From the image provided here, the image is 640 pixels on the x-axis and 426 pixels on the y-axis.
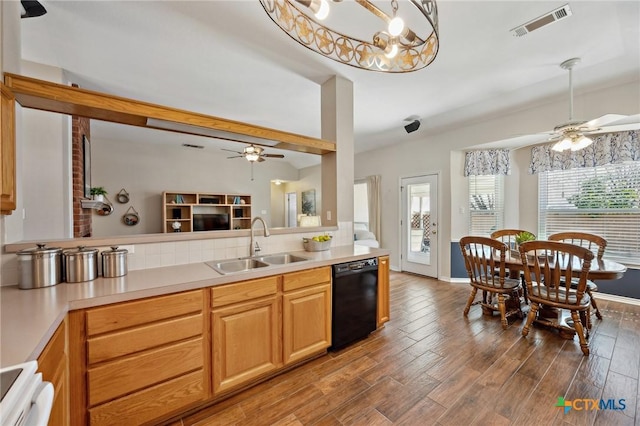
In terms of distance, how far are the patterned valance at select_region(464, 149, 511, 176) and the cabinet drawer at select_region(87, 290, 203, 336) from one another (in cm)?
473

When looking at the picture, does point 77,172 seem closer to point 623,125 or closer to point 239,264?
point 239,264

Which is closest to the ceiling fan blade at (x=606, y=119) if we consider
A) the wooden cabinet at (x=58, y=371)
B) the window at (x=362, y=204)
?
the window at (x=362, y=204)

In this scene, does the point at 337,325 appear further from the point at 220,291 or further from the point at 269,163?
the point at 269,163

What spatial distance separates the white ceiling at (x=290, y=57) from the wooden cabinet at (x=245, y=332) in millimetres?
2160

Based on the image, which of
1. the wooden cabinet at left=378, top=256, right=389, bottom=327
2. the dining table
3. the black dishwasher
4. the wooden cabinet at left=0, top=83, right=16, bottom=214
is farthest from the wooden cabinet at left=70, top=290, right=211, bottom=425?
the dining table

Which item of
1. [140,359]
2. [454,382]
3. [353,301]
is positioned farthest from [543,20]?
[140,359]

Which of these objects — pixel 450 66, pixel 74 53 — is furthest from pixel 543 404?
pixel 74 53

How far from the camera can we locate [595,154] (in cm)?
362

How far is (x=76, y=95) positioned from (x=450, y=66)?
334cm

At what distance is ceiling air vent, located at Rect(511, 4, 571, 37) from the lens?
2.02 m

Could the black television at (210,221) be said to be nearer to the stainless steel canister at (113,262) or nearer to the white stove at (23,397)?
the stainless steel canister at (113,262)

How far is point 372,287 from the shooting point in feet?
8.49

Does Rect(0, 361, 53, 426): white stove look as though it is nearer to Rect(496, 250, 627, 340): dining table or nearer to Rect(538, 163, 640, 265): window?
Rect(496, 250, 627, 340): dining table

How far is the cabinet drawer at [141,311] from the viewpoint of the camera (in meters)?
1.33
